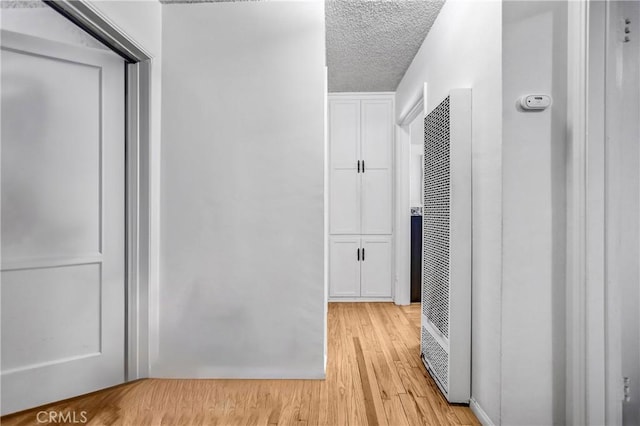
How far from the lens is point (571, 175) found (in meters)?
1.41

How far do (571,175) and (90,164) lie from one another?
8.22ft

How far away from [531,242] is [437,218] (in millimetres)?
671

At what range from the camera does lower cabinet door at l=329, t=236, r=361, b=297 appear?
12.9 ft

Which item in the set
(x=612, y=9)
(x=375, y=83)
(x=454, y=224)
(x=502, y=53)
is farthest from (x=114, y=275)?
(x=375, y=83)

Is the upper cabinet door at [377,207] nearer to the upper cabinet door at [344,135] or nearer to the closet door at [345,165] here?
the closet door at [345,165]

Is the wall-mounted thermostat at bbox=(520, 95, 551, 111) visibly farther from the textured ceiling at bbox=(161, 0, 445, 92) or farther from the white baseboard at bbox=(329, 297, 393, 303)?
the white baseboard at bbox=(329, 297, 393, 303)

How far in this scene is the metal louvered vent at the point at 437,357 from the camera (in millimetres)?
1881

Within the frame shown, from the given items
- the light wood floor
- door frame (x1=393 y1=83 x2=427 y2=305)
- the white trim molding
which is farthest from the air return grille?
door frame (x1=393 y1=83 x2=427 y2=305)

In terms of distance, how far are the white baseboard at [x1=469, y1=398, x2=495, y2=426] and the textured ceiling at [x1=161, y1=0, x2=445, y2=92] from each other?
249cm

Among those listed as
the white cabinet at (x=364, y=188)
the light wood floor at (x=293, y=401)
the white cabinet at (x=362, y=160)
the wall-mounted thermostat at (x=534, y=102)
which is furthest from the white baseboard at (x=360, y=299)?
the wall-mounted thermostat at (x=534, y=102)

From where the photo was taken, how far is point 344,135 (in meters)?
3.94

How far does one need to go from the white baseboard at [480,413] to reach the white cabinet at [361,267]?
2.17 m

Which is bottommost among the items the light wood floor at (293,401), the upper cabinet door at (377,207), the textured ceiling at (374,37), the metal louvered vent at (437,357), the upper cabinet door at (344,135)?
the light wood floor at (293,401)

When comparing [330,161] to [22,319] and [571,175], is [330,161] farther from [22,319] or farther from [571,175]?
[22,319]
